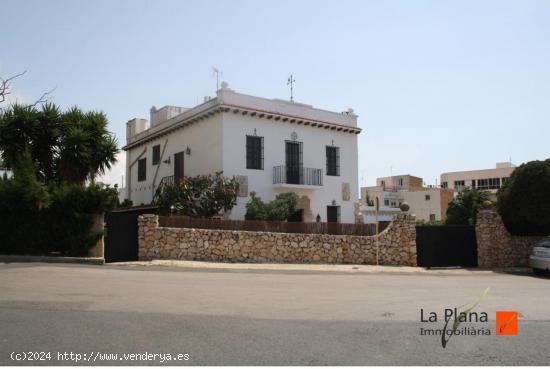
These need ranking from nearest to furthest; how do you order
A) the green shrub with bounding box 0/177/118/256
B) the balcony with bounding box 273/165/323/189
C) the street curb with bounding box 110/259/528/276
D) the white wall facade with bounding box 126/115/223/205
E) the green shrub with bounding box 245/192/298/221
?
the green shrub with bounding box 0/177/118/256 < the street curb with bounding box 110/259/528/276 < the green shrub with bounding box 245/192/298/221 < the white wall facade with bounding box 126/115/223/205 < the balcony with bounding box 273/165/323/189

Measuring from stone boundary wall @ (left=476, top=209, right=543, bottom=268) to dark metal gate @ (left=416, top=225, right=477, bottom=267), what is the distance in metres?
0.34

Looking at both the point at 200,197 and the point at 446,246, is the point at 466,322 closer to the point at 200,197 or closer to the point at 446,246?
the point at 446,246

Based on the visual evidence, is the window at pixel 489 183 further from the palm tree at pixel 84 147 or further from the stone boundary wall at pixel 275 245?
the palm tree at pixel 84 147

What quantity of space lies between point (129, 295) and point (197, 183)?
37.8 ft

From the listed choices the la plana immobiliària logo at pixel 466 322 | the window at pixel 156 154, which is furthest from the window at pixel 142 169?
the la plana immobiliària logo at pixel 466 322

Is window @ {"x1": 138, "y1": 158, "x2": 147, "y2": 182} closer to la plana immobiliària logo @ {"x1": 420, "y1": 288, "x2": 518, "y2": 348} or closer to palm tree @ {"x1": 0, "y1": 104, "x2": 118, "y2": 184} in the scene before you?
palm tree @ {"x1": 0, "y1": 104, "x2": 118, "y2": 184}

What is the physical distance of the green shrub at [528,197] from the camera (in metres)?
20.0

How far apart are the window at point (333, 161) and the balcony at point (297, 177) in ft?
3.11

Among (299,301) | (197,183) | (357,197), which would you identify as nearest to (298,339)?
Answer: (299,301)

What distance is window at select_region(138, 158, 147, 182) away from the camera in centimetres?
2945

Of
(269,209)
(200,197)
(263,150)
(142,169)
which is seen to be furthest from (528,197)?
(142,169)

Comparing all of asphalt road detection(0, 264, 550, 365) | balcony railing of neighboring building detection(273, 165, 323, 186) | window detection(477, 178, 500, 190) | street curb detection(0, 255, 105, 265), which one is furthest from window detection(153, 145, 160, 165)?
window detection(477, 178, 500, 190)

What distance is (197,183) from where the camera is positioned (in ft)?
67.9

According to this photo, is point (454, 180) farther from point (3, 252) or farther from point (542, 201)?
point (3, 252)
